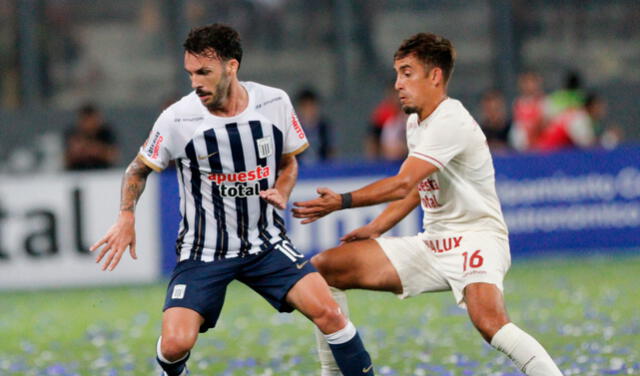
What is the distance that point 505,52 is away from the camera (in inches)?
778

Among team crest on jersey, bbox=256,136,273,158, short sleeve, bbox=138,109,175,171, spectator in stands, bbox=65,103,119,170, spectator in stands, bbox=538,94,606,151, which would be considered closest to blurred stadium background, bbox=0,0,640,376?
spectator in stands, bbox=538,94,606,151

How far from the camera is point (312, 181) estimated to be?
1451 centimetres

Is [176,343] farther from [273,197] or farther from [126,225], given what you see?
[273,197]

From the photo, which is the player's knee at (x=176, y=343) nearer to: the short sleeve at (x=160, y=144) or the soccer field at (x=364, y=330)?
the short sleeve at (x=160, y=144)

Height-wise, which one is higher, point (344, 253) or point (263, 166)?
point (263, 166)

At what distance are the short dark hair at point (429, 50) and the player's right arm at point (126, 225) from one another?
1.53 m

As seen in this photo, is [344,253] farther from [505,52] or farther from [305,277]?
[505,52]

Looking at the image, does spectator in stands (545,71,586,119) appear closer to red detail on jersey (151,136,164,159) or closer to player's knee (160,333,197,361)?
red detail on jersey (151,136,164,159)

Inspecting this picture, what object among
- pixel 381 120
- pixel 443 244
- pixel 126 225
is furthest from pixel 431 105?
pixel 381 120

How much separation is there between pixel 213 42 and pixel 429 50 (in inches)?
45.0

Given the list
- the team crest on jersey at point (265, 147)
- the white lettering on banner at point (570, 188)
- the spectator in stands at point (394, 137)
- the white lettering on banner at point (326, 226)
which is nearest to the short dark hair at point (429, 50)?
the team crest on jersey at point (265, 147)

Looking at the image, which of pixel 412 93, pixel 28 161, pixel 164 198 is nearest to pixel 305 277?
pixel 412 93

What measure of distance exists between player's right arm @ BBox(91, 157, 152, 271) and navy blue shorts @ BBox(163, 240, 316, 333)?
12.3 inches

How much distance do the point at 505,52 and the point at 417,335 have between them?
1041cm
